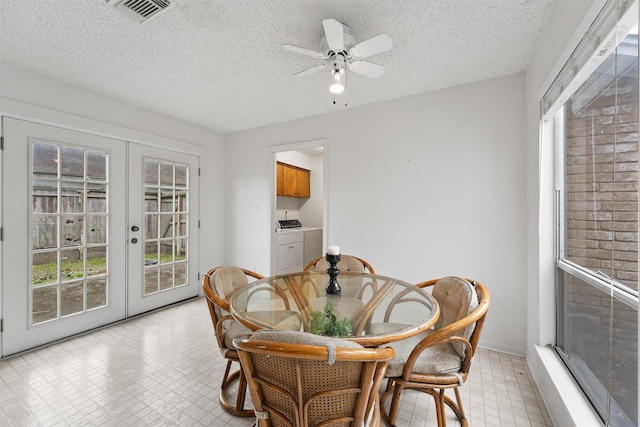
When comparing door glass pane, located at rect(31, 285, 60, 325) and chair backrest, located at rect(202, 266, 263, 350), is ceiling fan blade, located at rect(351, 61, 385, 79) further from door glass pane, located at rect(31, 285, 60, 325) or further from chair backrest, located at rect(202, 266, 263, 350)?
door glass pane, located at rect(31, 285, 60, 325)

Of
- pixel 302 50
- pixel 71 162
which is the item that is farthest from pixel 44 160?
pixel 302 50

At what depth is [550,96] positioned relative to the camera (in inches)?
68.4

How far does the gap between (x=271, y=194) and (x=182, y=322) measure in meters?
1.90

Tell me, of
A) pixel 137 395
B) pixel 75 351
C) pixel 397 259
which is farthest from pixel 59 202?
pixel 397 259

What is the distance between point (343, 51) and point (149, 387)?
2644mm

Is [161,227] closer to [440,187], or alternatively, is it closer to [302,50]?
[302,50]

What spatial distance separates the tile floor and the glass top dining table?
68cm

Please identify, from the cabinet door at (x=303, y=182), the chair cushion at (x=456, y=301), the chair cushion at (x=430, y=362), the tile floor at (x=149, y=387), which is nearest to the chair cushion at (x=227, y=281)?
the tile floor at (x=149, y=387)

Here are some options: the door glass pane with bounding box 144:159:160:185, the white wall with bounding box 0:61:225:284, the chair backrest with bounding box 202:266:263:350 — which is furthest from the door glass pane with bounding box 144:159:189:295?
the chair backrest with bounding box 202:266:263:350

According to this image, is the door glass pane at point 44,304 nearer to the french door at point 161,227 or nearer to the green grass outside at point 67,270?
the green grass outside at point 67,270

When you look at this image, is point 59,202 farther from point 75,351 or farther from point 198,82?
point 198,82

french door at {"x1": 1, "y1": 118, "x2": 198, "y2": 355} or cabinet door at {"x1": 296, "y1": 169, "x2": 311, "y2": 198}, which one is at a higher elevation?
cabinet door at {"x1": 296, "y1": 169, "x2": 311, "y2": 198}

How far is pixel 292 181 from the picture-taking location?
5.21m

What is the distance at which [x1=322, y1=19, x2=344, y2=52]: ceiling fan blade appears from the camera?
4.72 ft
